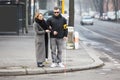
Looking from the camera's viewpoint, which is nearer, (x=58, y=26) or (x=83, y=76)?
(x=83, y=76)

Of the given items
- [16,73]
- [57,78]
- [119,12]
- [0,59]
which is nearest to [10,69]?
[16,73]

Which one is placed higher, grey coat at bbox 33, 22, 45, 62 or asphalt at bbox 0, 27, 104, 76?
grey coat at bbox 33, 22, 45, 62

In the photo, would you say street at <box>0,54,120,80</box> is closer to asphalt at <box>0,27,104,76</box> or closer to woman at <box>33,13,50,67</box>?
asphalt at <box>0,27,104,76</box>

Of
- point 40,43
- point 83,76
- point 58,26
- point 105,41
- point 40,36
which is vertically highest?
point 58,26

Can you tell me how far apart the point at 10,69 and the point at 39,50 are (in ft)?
4.19

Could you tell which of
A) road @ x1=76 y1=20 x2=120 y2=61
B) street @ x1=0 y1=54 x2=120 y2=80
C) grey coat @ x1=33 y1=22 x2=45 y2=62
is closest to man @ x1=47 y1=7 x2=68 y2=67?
grey coat @ x1=33 y1=22 x2=45 y2=62

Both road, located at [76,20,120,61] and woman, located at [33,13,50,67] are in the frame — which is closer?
woman, located at [33,13,50,67]

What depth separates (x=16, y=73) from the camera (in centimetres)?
1397

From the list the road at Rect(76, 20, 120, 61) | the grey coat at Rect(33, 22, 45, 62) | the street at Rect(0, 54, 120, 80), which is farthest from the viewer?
the road at Rect(76, 20, 120, 61)

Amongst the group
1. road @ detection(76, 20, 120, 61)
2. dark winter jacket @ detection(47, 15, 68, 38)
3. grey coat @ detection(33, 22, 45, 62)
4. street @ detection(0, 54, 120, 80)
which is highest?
dark winter jacket @ detection(47, 15, 68, 38)

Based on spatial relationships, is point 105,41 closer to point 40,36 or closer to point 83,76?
point 40,36

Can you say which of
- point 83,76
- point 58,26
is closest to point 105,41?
point 58,26

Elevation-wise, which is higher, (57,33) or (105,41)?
(57,33)

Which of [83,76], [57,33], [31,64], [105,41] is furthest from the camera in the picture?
[105,41]
